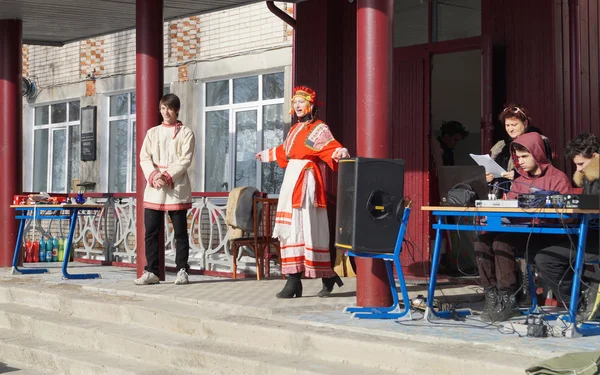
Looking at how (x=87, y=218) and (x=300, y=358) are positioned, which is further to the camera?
(x=87, y=218)

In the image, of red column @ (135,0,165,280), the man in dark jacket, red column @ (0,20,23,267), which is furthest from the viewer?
red column @ (0,20,23,267)

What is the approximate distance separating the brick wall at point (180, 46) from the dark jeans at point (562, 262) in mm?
6680

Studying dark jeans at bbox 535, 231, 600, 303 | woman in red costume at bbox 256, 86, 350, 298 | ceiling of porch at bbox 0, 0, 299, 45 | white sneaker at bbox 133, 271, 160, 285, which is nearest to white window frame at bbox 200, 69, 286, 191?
ceiling of porch at bbox 0, 0, 299, 45

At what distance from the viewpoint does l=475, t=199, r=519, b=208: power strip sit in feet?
17.9

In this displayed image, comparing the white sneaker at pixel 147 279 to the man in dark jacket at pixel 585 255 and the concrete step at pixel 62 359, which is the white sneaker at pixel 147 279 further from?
the man in dark jacket at pixel 585 255

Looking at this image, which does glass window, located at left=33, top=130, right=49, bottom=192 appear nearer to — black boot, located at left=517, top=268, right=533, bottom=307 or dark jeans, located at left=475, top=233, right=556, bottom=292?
black boot, located at left=517, top=268, right=533, bottom=307

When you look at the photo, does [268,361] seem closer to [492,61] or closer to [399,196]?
[399,196]

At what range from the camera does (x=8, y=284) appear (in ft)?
28.7

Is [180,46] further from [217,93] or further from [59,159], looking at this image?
[59,159]

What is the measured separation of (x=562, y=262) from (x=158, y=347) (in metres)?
2.62

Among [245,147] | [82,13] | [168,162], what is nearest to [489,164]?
[168,162]

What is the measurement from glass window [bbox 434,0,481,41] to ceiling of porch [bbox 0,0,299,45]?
2105mm

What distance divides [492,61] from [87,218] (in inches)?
241

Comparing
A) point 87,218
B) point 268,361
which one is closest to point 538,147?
point 268,361
